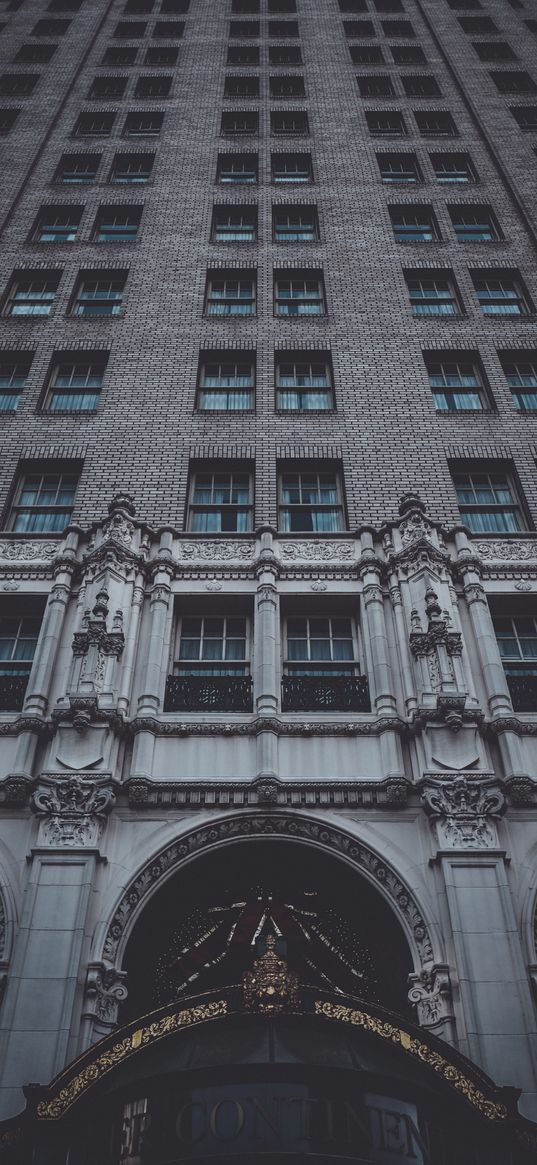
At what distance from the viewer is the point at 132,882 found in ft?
39.1

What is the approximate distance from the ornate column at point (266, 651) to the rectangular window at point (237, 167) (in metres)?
20.1

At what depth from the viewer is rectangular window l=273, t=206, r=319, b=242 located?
27.9 m

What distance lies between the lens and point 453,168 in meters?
31.7

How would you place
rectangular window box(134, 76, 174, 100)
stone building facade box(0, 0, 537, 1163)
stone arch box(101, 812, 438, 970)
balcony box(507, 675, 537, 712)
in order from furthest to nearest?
rectangular window box(134, 76, 174, 100) → balcony box(507, 675, 537, 712) → stone building facade box(0, 0, 537, 1163) → stone arch box(101, 812, 438, 970)

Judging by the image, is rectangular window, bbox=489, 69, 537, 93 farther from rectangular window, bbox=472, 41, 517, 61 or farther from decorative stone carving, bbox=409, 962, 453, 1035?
decorative stone carving, bbox=409, 962, 453, 1035

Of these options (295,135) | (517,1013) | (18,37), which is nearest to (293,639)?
(517,1013)

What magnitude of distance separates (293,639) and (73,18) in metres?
40.4

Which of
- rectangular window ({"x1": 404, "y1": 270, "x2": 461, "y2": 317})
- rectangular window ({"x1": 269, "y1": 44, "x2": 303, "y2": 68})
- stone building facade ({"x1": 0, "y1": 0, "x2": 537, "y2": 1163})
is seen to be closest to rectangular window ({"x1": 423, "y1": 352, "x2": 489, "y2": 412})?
stone building facade ({"x1": 0, "y1": 0, "x2": 537, "y2": 1163})

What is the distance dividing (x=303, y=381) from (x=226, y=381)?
83.8 inches

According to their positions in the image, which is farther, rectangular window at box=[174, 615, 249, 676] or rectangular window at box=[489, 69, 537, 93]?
rectangular window at box=[489, 69, 537, 93]

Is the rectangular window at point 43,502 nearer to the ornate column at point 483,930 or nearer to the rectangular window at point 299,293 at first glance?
the rectangular window at point 299,293

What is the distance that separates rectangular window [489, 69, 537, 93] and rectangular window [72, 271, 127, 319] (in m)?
21.6

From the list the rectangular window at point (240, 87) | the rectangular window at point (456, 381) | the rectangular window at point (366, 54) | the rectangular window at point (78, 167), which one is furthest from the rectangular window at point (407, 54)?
the rectangular window at point (456, 381)

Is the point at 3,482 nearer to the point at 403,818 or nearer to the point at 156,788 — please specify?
the point at 156,788
